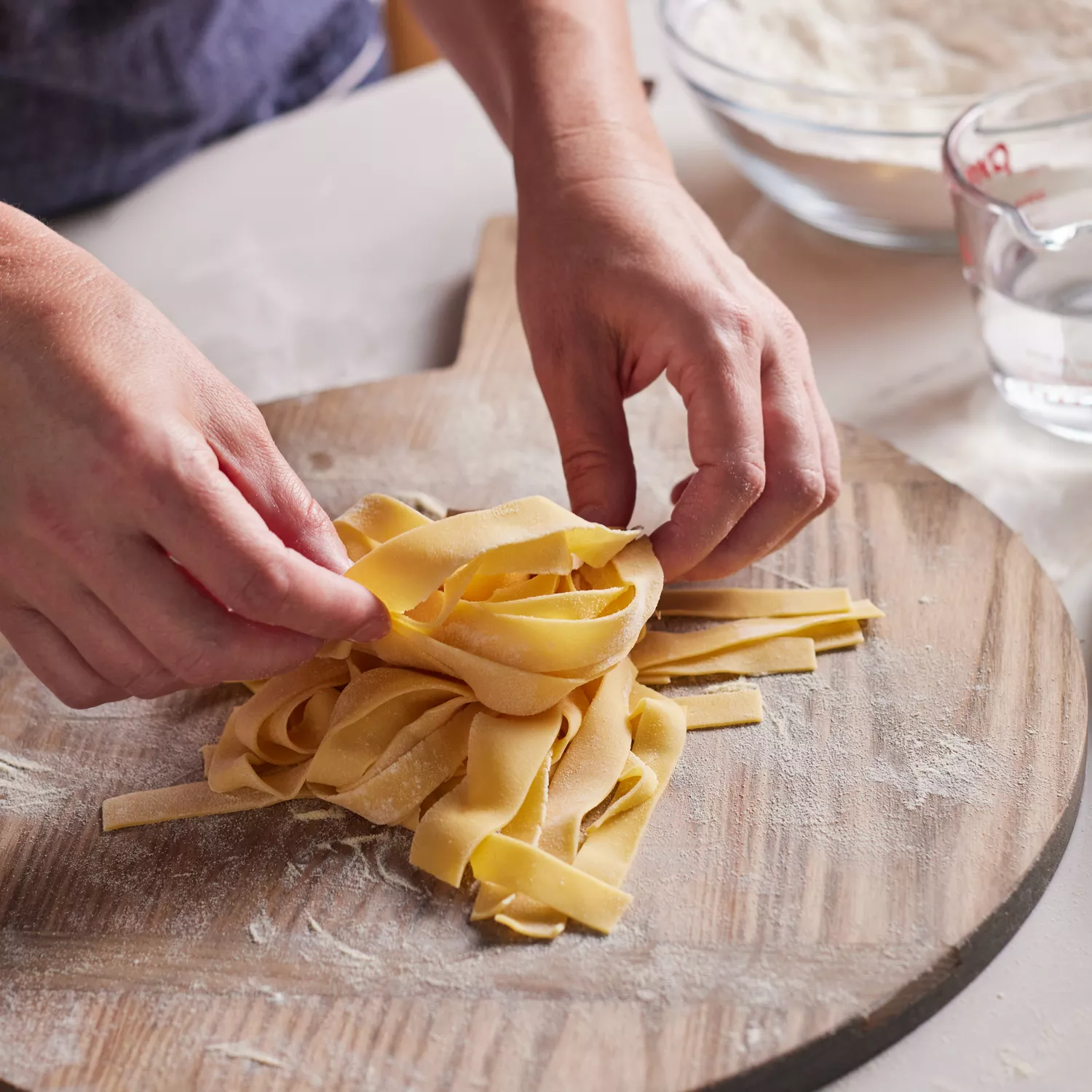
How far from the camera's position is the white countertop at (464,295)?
1245mm

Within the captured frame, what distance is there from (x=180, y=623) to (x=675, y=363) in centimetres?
66

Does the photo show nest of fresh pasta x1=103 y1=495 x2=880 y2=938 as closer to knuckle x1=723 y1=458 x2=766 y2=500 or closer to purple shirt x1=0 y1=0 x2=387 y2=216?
knuckle x1=723 y1=458 x2=766 y2=500

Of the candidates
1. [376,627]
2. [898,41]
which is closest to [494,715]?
[376,627]

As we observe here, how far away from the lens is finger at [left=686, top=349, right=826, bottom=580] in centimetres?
153

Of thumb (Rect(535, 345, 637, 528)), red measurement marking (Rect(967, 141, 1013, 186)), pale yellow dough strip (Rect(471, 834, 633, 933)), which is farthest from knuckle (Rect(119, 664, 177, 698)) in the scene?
red measurement marking (Rect(967, 141, 1013, 186))

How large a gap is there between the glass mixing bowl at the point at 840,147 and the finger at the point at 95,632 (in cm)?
126

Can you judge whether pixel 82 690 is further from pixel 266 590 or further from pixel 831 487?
pixel 831 487

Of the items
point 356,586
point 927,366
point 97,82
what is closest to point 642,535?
point 356,586

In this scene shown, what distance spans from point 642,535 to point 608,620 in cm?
17

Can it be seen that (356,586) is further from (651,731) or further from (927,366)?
(927,366)

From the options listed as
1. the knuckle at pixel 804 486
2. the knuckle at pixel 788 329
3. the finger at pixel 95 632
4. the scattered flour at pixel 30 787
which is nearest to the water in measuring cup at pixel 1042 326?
the knuckle at pixel 788 329

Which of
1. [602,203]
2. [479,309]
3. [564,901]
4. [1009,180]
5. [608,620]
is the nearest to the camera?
[564,901]

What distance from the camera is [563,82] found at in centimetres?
185

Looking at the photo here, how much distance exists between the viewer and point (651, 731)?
4.76 feet
